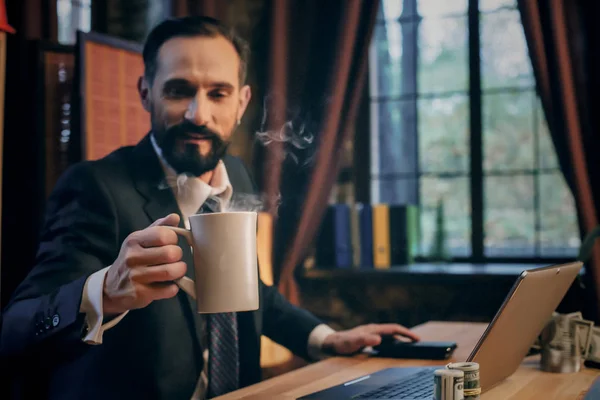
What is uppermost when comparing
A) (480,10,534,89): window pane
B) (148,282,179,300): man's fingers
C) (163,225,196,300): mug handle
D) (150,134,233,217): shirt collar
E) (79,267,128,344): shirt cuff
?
(480,10,534,89): window pane

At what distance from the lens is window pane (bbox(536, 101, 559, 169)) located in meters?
3.18

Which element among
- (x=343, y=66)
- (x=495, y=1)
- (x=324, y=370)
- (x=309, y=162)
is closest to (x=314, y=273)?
(x=309, y=162)

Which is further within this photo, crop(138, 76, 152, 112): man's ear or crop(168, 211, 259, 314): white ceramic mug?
crop(138, 76, 152, 112): man's ear

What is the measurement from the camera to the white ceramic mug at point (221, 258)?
110 cm

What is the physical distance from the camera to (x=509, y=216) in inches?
128

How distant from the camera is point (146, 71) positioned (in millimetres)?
1934

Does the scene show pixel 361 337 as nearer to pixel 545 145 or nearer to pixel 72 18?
pixel 545 145

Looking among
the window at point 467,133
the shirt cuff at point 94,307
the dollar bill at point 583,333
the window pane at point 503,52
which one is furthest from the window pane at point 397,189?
the shirt cuff at point 94,307

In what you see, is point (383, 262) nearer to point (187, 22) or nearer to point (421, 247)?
point (421, 247)

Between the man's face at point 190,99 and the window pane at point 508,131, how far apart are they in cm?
168

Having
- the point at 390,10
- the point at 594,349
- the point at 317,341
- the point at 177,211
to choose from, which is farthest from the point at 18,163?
the point at 594,349

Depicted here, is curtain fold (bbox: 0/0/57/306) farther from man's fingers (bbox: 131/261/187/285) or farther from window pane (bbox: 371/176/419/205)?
window pane (bbox: 371/176/419/205)

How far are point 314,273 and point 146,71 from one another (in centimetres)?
152

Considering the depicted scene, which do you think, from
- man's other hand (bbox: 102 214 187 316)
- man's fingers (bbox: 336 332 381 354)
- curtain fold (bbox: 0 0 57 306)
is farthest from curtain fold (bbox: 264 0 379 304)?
man's other hand (bbox: 102 214 187 316)
